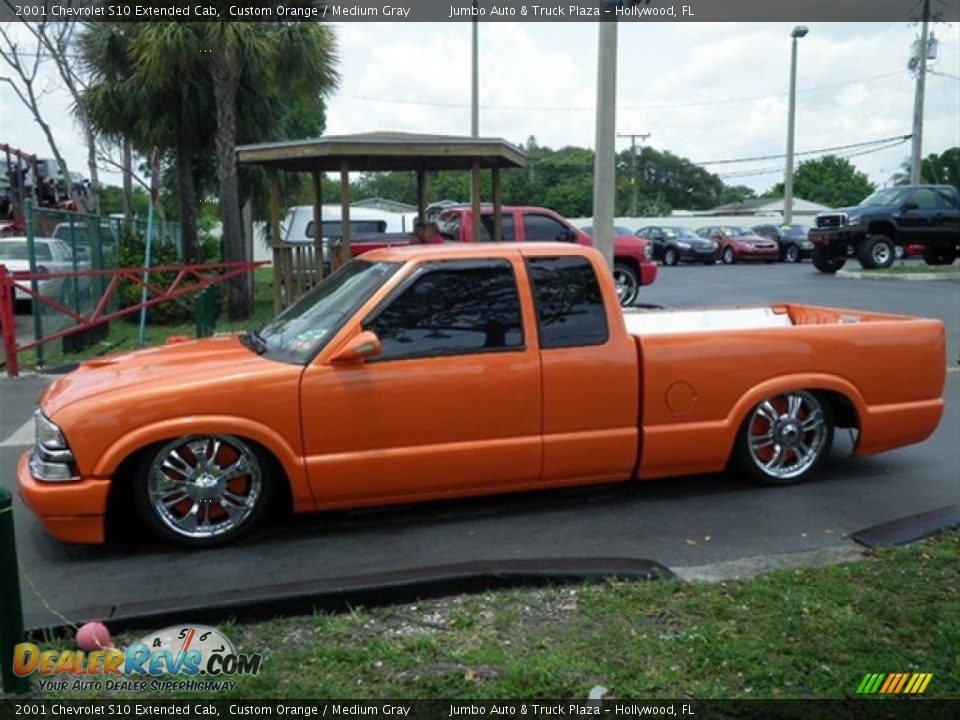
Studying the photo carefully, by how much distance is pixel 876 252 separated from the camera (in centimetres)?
2309

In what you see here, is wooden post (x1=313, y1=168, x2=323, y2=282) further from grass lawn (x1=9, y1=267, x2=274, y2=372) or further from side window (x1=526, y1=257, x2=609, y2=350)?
side window (x1=526, y1=257, x2=609, y2=350)

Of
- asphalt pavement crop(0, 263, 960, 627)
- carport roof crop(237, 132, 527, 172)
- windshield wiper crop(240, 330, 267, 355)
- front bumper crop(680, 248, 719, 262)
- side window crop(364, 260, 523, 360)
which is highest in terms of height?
carport roof crop(237, 132, 527, 172)

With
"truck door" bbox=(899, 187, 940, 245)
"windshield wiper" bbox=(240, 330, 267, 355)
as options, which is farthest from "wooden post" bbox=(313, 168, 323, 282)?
"truck door" bbox=(899, 187, 940, 245)

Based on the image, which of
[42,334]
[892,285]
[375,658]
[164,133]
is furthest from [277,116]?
[375,658]

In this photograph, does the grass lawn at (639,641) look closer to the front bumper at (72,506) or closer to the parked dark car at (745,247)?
the front bumper at (72,506)

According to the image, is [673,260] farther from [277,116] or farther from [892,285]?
[277,116]

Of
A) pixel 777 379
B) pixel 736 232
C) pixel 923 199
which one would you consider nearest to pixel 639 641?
pixel 777 379

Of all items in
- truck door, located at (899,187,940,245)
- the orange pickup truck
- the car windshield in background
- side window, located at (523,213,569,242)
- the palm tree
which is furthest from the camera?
truck door, located at (899,187,940,245)

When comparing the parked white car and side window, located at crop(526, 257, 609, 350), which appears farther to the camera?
the parked white car

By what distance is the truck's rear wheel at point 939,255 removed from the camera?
77.5 feet

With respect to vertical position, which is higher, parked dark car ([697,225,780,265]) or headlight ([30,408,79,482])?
parked dark car ([697,225,780,265])

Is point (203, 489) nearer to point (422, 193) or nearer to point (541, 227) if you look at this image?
point (422, 193)

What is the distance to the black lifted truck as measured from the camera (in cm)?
2270

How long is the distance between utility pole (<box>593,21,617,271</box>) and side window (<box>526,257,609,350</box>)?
6498 millimetres
